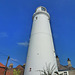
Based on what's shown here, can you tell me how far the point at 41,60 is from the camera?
37.6 feet

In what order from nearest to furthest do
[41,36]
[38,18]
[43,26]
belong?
[41,36] → [43,26] → [38,18]

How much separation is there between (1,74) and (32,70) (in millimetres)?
17891

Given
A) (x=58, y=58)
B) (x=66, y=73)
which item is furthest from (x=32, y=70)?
(x=58, y=58)

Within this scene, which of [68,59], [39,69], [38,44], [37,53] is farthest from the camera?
[68,59]

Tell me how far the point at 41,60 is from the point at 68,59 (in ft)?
47.8

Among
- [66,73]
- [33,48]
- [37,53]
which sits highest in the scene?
[33,48]

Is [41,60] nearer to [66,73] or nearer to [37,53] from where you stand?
[37,53]

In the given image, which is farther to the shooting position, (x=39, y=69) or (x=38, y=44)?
(x=38, y=44)

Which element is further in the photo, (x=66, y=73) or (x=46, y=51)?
(x=66, y=73)

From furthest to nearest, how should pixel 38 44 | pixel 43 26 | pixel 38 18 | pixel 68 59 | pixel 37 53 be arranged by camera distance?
1. pixel 68 59
2. pixel 38 18
3. pixel 43 26
4. pixel 38 44
5. pixel 37 53

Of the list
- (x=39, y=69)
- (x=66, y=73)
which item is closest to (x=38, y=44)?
(x=39, y=69)

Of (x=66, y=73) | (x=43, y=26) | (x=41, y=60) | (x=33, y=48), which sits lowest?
(x=66, y=73)

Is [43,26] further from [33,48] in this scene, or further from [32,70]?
[32,70]

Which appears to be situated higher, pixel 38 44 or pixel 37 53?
pixel 38 44
